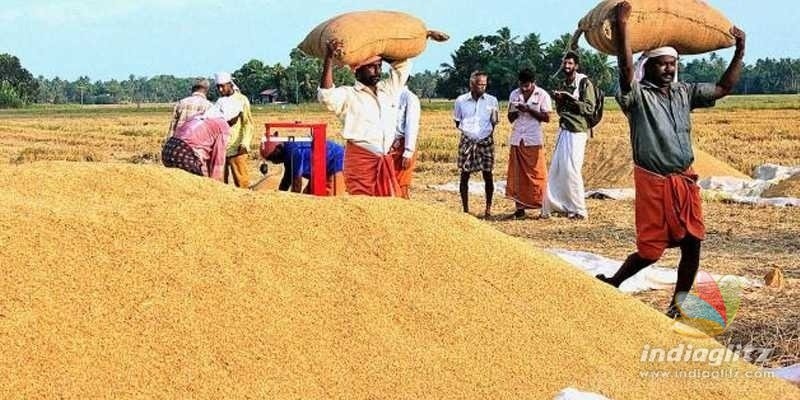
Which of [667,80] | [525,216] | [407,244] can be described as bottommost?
[525,216]

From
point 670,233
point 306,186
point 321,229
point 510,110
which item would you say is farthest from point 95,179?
point 510,110

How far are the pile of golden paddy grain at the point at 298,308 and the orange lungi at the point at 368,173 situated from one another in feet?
5.57

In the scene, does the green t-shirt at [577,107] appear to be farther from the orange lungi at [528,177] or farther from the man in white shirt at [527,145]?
the orange lungi at [528,177]

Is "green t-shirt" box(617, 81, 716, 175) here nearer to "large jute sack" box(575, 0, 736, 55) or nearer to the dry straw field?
the dry straw field

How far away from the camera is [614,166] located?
40.5 ft

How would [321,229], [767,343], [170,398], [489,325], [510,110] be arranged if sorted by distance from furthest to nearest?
1. [510,110]
2. [767,343]
3. [321,229]
4. [489,325]
5. [170,398]

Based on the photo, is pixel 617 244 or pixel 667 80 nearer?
pixel 667 80

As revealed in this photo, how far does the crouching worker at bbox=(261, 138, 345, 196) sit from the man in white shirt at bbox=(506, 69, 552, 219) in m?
1.87

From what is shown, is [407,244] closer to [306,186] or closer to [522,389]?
[522,389]

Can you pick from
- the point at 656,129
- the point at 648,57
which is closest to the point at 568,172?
the point at 648,57

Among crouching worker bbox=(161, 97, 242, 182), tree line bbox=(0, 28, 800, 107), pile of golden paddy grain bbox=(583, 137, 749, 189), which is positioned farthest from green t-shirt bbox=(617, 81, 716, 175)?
tree line bbox=(0, 28, 800, 107)

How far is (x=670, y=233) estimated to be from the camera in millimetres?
5207

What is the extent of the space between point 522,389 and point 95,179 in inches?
87.0

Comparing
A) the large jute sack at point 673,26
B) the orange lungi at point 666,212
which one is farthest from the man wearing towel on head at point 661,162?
the large jute sack at point 673,26
